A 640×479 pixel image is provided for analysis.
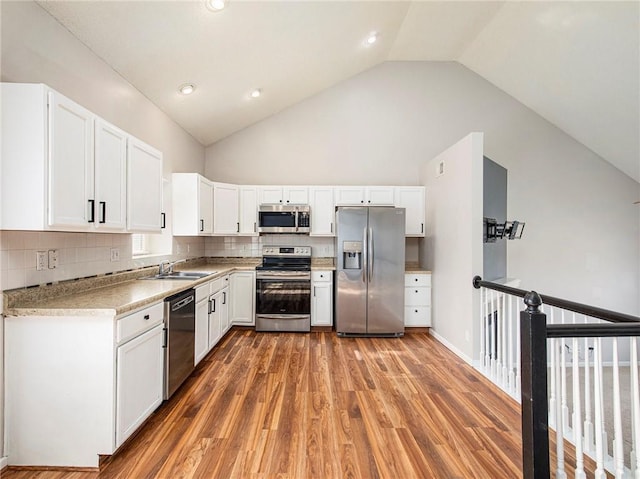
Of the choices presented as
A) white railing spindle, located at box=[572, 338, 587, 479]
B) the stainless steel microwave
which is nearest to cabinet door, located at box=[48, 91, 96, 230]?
the stainless steel microwave

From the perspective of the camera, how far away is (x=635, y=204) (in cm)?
488

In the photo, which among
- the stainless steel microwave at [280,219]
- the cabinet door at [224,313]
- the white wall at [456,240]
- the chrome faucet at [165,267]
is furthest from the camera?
the stainless steel microwave at [280,219]

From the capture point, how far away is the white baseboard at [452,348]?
3290 mm

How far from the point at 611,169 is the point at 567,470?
→ 5155mm

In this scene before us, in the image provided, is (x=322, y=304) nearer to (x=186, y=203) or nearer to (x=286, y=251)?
(x=286, y=251)

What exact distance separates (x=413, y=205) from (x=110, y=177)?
12.7ft

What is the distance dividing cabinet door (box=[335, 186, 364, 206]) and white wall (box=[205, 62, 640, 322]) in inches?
15.9

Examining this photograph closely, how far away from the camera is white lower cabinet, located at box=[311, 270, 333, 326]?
14.5ft

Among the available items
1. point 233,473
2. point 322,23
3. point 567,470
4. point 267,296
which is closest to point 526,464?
point 567,470

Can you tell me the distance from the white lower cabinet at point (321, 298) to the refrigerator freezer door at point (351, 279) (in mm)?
245

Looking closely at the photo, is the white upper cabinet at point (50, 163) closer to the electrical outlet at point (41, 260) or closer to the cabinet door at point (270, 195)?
the electrical outlet at point (41, 260)

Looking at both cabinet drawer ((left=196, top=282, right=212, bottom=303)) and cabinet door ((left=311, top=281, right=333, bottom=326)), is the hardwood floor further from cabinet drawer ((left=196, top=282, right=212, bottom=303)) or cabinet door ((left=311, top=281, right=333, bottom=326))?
cabinet door ((left=311, top=281, right=333, bottom=326))

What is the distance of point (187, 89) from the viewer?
3.36m

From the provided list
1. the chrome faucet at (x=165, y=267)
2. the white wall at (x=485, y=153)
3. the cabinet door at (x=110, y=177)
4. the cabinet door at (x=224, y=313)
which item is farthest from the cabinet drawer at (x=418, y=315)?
the cabinet door at (x=110, y=177)
